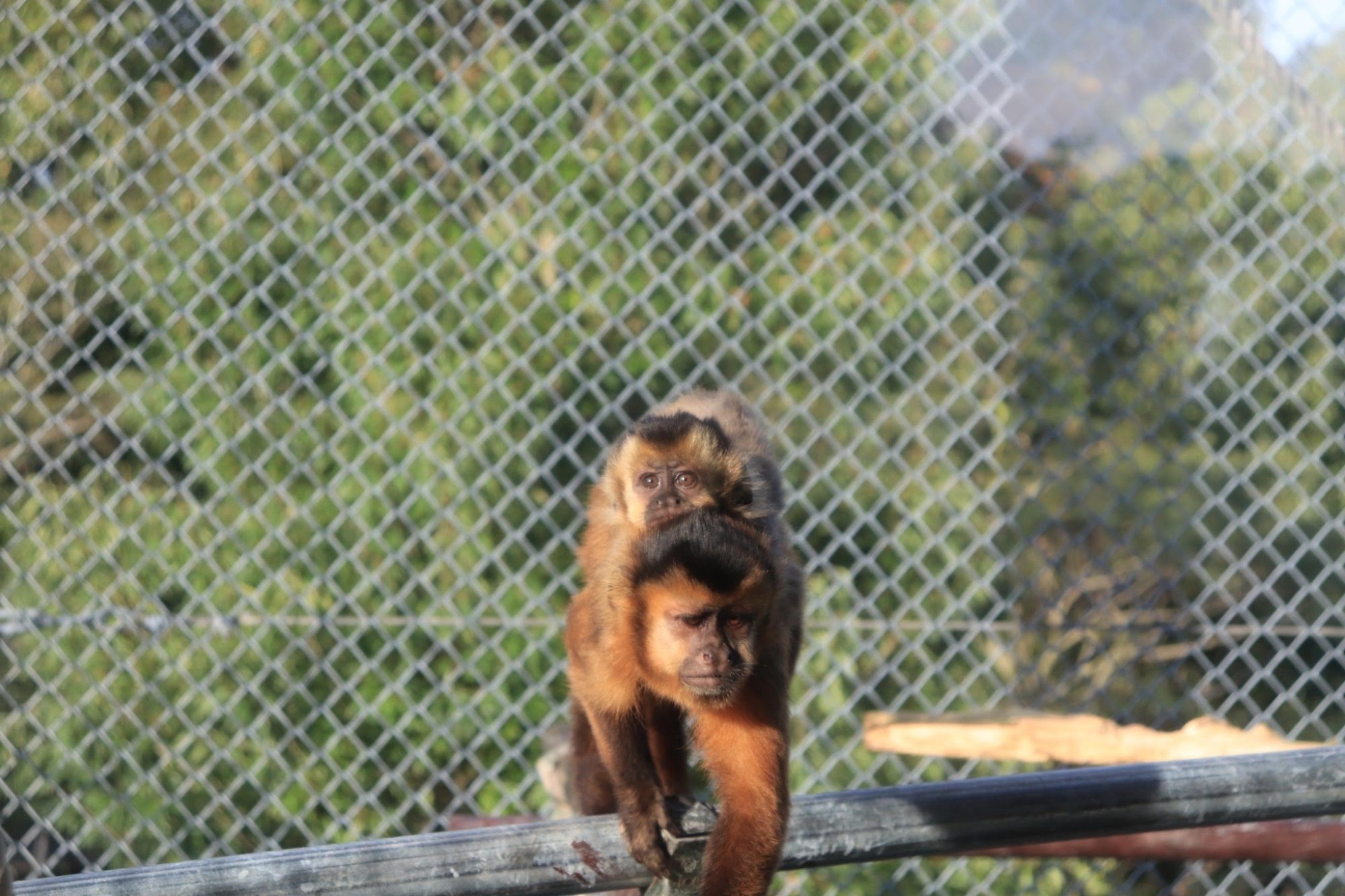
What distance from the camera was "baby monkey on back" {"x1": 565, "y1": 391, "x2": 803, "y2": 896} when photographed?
216cm

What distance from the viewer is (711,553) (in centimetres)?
224

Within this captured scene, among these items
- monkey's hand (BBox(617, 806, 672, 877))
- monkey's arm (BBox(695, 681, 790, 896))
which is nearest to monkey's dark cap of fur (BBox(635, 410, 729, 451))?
monkey's arm (BBox(695, 681, 790, 896))

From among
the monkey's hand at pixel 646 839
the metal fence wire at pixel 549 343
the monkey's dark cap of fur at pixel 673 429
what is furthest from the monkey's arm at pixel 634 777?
the metal fence wire at pixel 549 343

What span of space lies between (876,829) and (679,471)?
1.23 metres

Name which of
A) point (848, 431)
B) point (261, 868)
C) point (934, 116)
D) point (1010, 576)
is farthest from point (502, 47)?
point (261, 868)

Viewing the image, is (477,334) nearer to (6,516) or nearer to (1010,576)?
(6,516)

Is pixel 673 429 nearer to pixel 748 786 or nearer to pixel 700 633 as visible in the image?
pixel 700 633

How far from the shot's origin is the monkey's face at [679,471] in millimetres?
3029

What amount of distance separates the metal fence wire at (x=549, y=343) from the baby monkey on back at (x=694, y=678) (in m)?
1.58

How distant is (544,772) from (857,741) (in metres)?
1.05

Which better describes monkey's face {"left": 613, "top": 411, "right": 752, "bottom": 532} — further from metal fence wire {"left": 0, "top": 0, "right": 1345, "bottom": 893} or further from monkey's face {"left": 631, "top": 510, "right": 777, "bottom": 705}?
metal fence wire {"left": 0, "top": 0, "right": 1345, "bottom": 893}

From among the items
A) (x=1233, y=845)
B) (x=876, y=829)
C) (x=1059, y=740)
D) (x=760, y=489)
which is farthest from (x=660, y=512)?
(x=1233, y=845)

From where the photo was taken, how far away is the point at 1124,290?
4586mm

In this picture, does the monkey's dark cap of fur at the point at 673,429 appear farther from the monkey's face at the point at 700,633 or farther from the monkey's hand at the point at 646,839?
the monkey's hand at the point at 646,839
